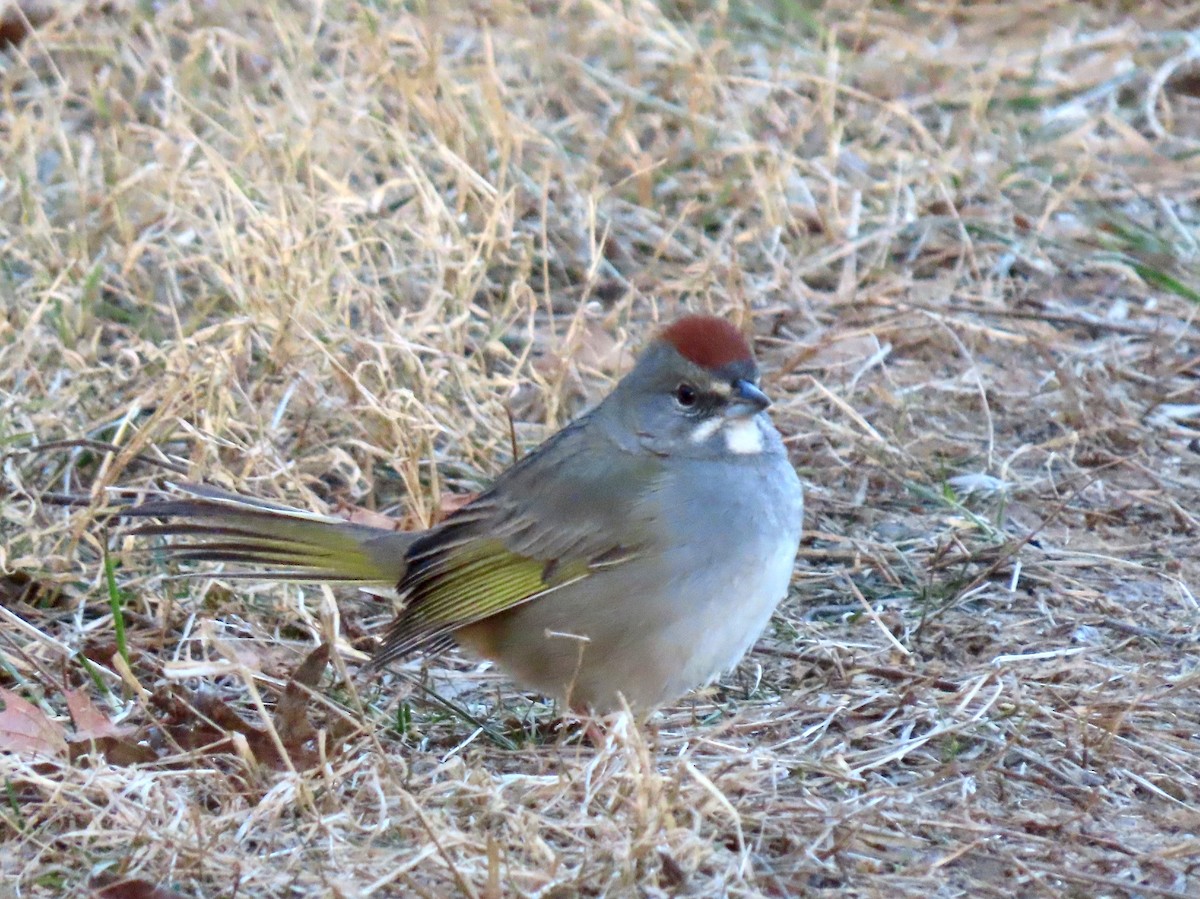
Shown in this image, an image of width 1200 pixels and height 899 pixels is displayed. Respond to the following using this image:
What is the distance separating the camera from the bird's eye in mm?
4703

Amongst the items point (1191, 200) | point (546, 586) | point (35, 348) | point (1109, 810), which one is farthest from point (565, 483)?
point (1191, 200)

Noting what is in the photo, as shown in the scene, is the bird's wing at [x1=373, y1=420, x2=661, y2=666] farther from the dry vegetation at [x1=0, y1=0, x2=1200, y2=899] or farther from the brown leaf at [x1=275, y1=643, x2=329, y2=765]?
the dry vegetation at [x1=0, y1=0, x2=1200, y2=899]

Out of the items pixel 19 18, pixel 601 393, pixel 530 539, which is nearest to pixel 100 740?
pixel 530 539

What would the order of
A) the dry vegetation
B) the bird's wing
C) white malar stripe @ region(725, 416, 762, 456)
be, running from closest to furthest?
1. the dry vegetation
2. the bird's wing
3. white malar stripe @ region(725, 416, 762, 456)

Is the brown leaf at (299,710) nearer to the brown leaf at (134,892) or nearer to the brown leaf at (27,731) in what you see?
the brown leaf at (27,731)

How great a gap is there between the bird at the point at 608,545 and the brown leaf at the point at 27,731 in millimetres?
536

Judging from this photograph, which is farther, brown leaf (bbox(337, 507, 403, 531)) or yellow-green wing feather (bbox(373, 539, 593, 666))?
brown leaf (bbox(337, 507, 403, 531))

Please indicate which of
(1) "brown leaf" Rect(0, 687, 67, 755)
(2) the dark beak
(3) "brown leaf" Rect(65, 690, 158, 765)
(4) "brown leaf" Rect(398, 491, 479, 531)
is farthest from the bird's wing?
(1) "brown leaf" Rect(0, 687, 67, 755)

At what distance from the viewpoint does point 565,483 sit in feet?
15.3

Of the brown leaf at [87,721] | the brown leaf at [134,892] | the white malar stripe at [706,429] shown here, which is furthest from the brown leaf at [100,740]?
the white malar stripe at [706,429]

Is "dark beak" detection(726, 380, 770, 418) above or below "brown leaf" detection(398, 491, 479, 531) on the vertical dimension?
above

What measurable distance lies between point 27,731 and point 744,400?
195 cm

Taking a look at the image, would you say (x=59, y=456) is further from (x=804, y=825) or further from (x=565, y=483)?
(x=804, y=825)

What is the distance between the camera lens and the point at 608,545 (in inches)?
177
